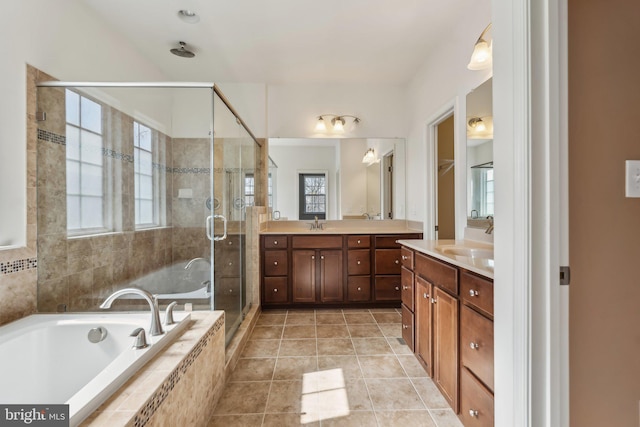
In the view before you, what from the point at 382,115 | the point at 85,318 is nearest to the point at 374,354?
the point at 85,318

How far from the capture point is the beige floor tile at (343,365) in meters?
1.92

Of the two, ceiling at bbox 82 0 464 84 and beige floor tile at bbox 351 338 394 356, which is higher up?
ceiling at bbox 82 0 464 84

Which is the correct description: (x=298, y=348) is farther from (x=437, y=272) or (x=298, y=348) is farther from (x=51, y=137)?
(x=51, y=137)

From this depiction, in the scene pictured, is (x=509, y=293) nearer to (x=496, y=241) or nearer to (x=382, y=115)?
(x=496, y=241)

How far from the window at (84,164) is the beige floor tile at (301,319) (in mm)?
1849

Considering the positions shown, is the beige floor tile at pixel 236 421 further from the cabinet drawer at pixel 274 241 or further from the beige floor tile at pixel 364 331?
the cabinet drawer at pixel 274 241

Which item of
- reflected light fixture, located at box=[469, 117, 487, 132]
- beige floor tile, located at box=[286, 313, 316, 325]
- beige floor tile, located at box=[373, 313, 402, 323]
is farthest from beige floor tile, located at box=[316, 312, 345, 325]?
reflected light fixture, located at box=[469, 117, 487, 132]

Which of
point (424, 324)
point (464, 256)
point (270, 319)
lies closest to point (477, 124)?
point (464, 256)

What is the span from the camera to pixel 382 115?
11.6 ft

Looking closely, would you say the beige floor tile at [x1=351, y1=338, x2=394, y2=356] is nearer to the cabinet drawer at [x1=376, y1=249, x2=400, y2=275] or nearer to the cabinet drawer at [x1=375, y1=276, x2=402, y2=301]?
the cabinet drawer at [x1=375, y1=276, x2=402, y2=301]

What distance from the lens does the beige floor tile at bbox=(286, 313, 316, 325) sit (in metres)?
2.83

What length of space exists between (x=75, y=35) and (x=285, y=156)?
2.09 metres

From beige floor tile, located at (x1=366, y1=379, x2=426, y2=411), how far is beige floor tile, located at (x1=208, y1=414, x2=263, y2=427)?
2.13 ft

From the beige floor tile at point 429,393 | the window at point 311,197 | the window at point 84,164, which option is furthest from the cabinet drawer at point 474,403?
the window at point 84,164
